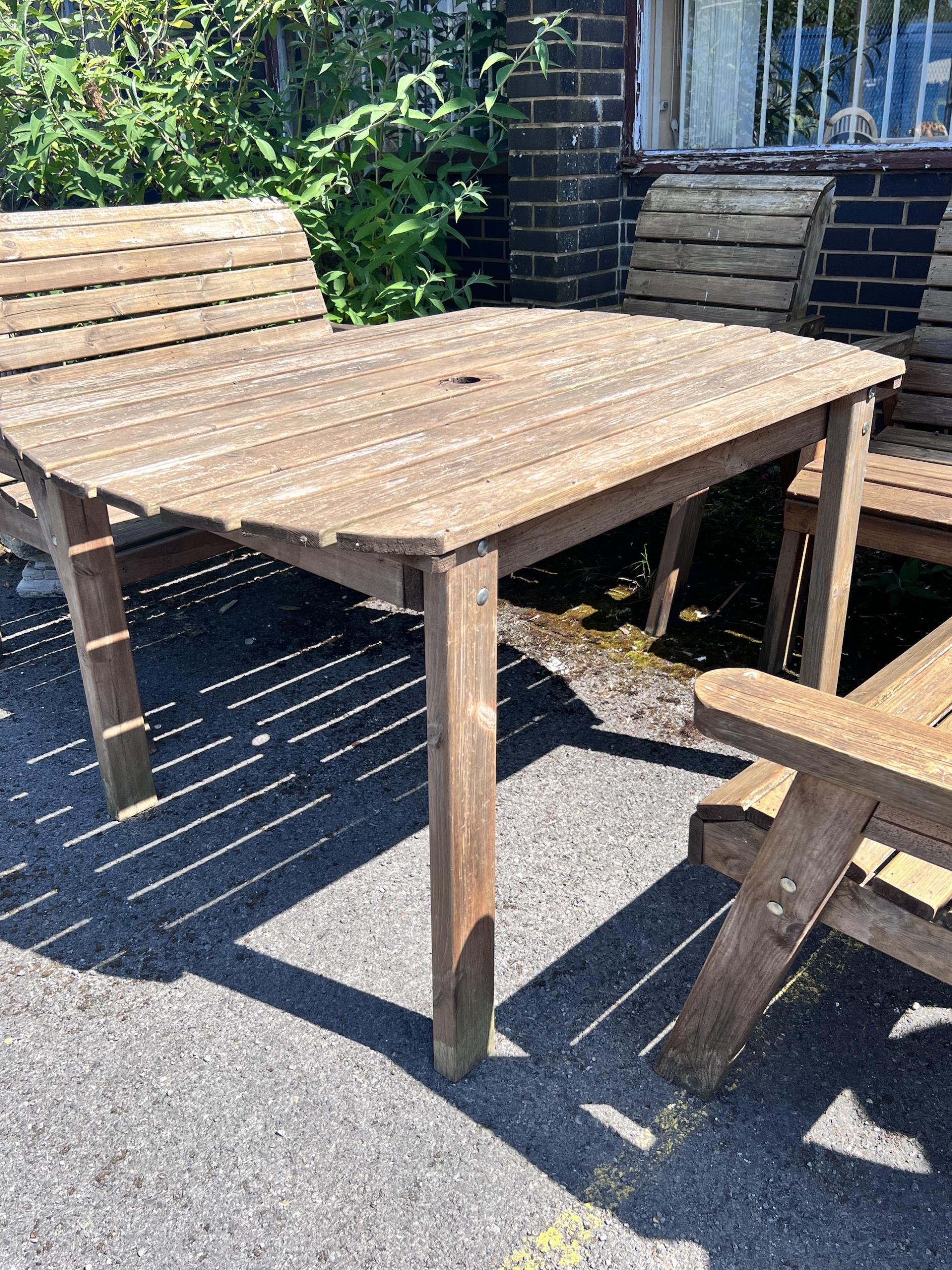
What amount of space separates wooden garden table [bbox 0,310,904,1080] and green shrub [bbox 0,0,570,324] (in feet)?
4.43

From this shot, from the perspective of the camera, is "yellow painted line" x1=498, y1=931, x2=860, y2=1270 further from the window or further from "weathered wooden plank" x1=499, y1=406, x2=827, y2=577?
the window

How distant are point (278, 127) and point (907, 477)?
2.77m

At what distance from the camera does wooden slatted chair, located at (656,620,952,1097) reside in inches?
49.6

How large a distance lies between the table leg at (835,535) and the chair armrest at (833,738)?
112 cm

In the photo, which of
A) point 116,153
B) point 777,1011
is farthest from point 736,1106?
point 116,153

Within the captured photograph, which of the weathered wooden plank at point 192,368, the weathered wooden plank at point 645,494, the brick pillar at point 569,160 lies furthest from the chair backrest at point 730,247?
the weathered wooden plank at point 645,494

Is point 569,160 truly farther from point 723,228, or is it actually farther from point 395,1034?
point 395,1034

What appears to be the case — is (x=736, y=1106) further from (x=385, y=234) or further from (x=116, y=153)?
(x=116, y=153)

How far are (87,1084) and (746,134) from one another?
4.08 metres

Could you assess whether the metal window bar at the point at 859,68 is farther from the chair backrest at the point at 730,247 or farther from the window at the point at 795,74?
the chair backrest at the point at 730,247

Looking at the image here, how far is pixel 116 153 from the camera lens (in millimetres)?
4004

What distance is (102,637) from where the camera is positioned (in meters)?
2.30

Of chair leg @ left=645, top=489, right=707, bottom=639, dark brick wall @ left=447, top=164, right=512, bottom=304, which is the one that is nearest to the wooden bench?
chair leg @ left=645, top=489, right=707, bottom=639

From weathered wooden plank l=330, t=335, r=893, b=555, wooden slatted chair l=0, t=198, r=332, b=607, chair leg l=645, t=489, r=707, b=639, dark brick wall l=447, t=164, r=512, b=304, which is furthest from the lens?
dark brick wall l=447, t=164, r=512, b=304
